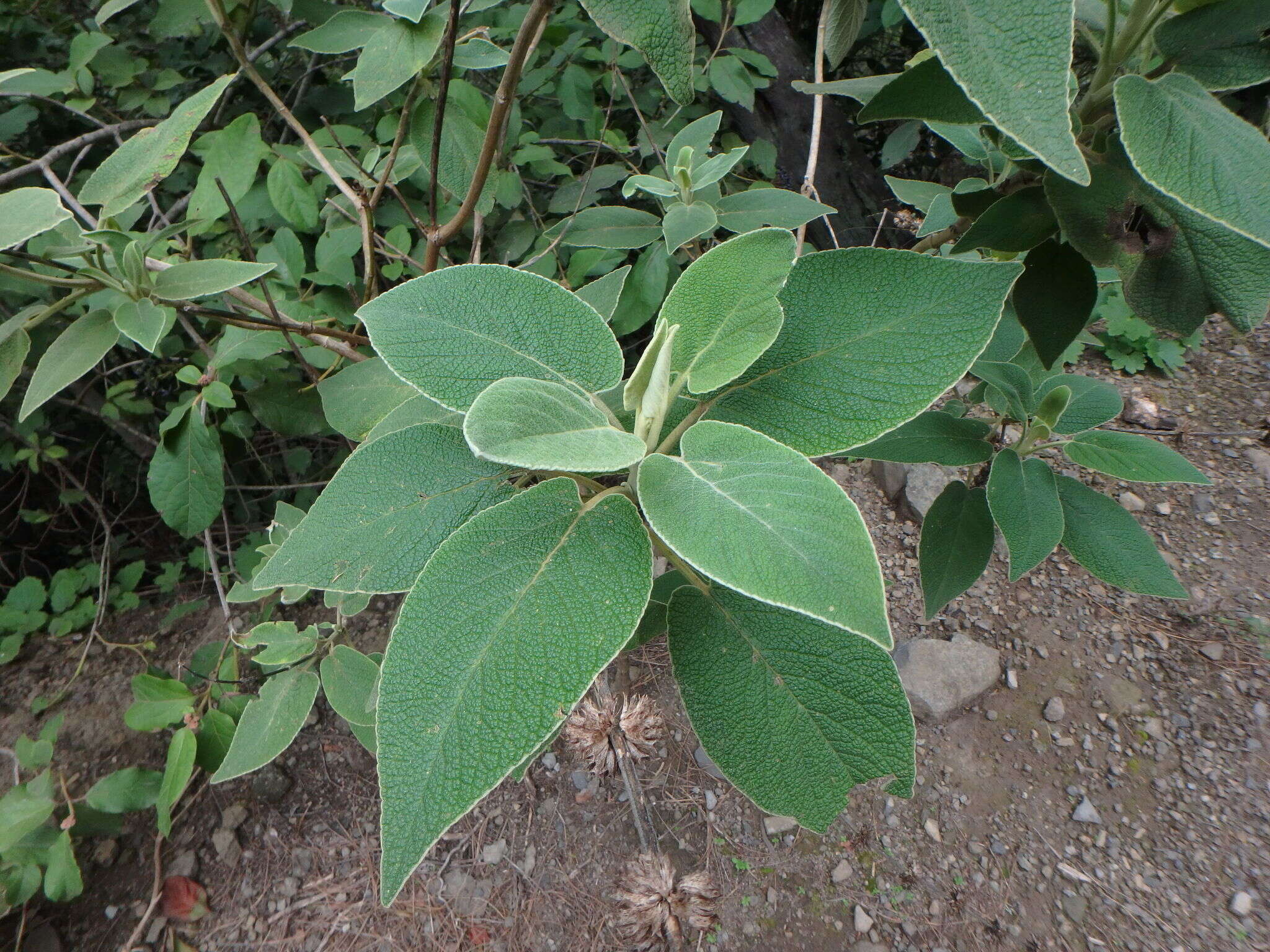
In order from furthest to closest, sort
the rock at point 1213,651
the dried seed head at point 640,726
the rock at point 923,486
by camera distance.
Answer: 1. the rock at point 923,486
2. the rock at point 1213,651
3. the dried seed head at point 640,726

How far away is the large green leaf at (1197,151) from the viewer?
48 cm

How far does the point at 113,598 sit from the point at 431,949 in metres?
1.21

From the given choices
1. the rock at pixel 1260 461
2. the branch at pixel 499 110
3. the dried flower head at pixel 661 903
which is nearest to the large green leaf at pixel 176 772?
the dried flower head at pixel 661 903

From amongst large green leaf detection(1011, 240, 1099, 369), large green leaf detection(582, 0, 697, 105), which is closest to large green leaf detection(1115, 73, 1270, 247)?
large green leaf detection(1011, 240, 1099, 369)

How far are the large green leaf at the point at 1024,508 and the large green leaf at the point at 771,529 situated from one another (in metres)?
0.57

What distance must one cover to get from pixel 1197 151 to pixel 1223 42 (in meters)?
0.14

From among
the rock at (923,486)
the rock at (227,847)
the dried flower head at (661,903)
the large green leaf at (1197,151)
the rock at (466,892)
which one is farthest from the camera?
the rock at (923,486)

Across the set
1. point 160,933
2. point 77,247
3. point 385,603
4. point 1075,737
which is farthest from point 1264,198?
point 160,933

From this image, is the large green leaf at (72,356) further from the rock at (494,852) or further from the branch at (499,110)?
the rock at (494,852)

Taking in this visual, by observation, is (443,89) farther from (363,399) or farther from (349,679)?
(349,679)

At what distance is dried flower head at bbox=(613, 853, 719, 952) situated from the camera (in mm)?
931

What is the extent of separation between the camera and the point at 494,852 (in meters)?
1.37

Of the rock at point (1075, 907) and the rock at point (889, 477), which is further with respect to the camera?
the rock at point (889, 477)

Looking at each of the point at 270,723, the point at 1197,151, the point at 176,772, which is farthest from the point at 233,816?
the point at 1197,151
